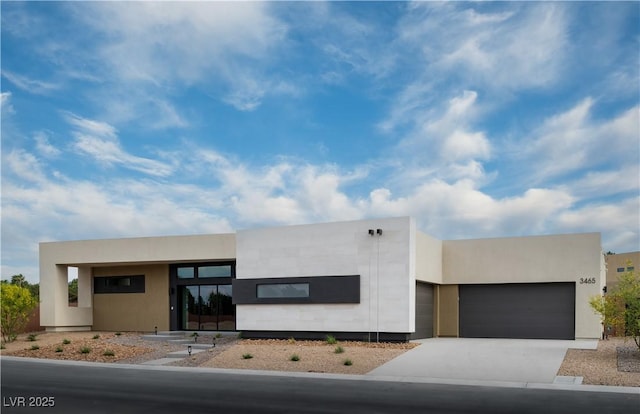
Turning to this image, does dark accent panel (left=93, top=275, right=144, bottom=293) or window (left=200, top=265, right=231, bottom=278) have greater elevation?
window (left=200, top=265, right=231, bottom=278)

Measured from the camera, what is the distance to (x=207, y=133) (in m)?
20.2

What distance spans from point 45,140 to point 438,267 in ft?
50.9

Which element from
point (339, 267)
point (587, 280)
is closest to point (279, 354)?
point (339, 267)

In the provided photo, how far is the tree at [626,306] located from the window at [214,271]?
607 inches

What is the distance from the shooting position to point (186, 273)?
28.5 meters

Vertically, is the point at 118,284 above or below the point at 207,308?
above

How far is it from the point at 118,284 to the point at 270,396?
69.4 ft

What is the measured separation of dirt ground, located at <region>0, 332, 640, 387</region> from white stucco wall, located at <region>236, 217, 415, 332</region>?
89 centimetres

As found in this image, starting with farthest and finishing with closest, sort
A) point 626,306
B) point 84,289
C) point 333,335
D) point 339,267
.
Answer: point 84,289 → point 339,267 → point 333,335 → point 626,306

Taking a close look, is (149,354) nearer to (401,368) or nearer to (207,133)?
(207,133)

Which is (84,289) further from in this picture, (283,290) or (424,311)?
(424,311)

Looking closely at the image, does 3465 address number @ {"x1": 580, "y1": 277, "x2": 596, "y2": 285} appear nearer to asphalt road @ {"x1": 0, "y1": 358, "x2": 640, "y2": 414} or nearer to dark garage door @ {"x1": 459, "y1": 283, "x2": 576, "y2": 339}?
dark garage door @ {"x1": 459, "y1": 283, "x2": 576, "y2": 339}

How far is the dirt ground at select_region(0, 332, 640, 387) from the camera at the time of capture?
1509 centimetres

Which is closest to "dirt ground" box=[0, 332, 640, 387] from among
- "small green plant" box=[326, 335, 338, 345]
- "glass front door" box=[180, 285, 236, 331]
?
"small green plant" box=[326, 335, 338, 345]
